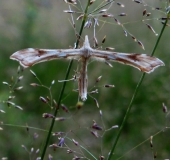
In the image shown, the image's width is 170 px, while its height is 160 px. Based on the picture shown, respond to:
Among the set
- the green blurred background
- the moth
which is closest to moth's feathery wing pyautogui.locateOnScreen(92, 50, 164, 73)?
the moth

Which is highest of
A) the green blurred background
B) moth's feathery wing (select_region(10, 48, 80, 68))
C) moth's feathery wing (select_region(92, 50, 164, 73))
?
moth's feathery wing (select_region(92, 50, 164, 73))

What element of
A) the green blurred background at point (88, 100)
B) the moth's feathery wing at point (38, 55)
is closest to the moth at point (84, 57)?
the moth's feathery wing at point (38, 55)

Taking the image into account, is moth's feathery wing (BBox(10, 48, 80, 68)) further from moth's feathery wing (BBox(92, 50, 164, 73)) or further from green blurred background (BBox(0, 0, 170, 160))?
green blurred background (BBox(0, 0, 170, 160))

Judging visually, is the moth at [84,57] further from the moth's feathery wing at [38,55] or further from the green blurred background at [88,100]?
the green blurred background at [88,100]

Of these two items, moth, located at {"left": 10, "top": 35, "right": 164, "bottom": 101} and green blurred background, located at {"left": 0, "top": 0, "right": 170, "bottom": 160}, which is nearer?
moth, located at {"left": 10, "top": 35, "right": 164, "bottom": 101}

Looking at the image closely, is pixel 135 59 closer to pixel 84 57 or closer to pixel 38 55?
pixel 84 57

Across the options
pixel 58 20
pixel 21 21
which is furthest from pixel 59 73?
pixel 58 20

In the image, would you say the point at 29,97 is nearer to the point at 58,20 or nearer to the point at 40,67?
the point at 40,67

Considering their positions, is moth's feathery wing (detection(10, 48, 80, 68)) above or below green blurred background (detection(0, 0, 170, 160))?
above
